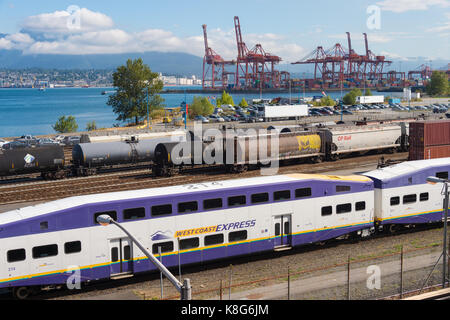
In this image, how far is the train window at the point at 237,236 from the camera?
2272cm

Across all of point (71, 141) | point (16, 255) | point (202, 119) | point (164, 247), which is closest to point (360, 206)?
point (164, 247)

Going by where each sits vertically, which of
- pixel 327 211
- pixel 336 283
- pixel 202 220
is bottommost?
pixel 336 283

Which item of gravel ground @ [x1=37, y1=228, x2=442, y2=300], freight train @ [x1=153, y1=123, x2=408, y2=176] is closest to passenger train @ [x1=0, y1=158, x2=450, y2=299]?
gravel ground @ [x1=37, y1=228, x2=442, y2=300]

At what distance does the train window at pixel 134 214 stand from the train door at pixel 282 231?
686cm

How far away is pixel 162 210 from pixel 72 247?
4.17 m

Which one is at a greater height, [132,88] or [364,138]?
[132,88]

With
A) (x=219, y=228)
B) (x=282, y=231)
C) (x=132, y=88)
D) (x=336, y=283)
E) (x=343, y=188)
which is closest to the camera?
(x=336, y=283)

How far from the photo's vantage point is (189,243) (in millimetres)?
21906

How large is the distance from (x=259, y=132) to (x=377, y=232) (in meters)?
25.5

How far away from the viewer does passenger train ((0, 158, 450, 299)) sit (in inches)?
749

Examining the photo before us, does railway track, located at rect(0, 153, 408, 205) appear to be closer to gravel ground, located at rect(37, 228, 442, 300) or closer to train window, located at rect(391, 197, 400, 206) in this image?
gravel ground, located at rect(37, 228, 442, 300)

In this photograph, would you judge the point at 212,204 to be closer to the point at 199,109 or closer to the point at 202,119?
→ the point at 202,119
